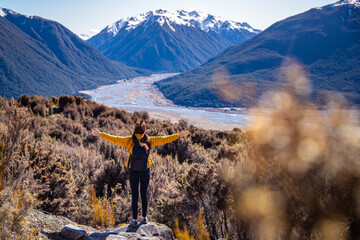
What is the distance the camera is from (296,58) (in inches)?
5246

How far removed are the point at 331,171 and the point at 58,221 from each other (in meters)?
3.50

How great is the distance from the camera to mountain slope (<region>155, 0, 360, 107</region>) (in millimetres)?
93438

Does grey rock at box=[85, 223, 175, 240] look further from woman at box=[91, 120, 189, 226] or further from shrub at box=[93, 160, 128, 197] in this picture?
shrub at box=[93, 160, 128, 197]

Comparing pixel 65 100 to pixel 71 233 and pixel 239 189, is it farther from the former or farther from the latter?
pixel 239 189

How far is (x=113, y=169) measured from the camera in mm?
5457

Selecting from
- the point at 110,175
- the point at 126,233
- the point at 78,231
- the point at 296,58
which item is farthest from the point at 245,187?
the point at 296,58

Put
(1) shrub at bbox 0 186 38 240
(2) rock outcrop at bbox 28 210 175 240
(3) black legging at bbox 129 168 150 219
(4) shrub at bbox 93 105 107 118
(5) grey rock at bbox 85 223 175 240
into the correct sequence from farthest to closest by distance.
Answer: (4) shrub at bbox 93 105 107 118
(3) black legging at bbox 129 168 150 219
(5) grey rock at bbox 85 223 175 240
(2) rock outcrop at bbox 28 210 175 240
(1) shrub at bbox 0 186 38 240

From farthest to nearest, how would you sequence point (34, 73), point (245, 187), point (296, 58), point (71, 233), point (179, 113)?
point (296, 58), point (34, 73), point (179, 113), point (245, 187), point (71, 233)

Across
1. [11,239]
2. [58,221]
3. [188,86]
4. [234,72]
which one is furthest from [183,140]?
[234,72]

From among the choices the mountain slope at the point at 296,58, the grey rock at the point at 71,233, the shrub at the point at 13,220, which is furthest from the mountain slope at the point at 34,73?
the shrub at the point at 13,220

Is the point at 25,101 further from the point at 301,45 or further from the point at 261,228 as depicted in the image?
the point at 301,45

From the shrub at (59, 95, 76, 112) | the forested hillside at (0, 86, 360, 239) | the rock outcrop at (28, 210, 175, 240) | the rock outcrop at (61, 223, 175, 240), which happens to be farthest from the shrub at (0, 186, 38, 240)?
the shrub at (59, 95, 76, 112)

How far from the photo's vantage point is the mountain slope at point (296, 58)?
307 ft

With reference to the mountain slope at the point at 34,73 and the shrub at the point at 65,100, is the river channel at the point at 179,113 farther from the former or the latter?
the mountain slope at the point at 34,73
